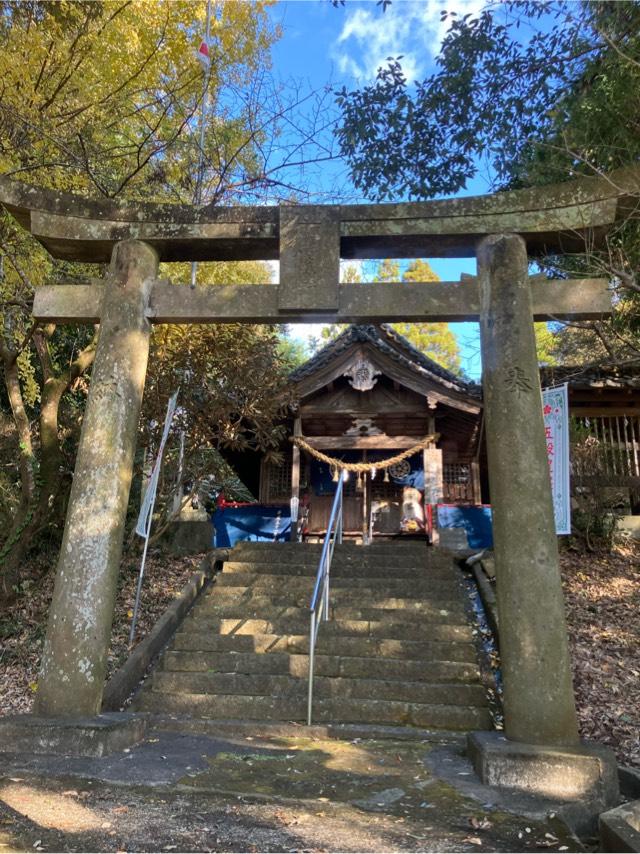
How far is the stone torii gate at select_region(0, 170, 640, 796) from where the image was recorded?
454cm

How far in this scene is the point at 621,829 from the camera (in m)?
2.97

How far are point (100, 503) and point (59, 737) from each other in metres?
1.69

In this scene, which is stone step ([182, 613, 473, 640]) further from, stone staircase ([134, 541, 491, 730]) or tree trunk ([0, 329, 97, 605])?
tree trunk ([0, 329, 97, 605])

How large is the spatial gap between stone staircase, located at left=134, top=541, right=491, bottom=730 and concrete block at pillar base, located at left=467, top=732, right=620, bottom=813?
5.44 ft

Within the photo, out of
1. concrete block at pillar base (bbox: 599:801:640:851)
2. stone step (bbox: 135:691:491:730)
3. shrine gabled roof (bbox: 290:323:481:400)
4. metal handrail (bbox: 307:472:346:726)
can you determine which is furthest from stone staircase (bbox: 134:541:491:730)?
shrine gabled roof (bbox: 290:323:481:400)

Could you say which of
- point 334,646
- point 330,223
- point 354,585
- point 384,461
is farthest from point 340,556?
point 330,223

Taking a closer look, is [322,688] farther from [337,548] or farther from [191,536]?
[191,536]

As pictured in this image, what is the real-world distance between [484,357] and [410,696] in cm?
331

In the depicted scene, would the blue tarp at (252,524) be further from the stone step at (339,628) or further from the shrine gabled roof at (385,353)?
the stone step at (339,628)

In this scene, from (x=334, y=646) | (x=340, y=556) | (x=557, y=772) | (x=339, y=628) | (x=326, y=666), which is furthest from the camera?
(x=340, y=556)

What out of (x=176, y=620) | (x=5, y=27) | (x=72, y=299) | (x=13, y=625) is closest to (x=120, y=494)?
(x=72, y=299)

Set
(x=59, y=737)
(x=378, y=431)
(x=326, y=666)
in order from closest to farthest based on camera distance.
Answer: (x=59, y=737) < (x=326, y=666) < (x=378, y=431)

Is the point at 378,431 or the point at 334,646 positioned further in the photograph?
the point at 378,431

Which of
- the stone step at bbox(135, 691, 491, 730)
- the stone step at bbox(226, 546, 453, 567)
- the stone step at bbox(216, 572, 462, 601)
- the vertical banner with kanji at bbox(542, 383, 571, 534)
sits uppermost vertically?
the vertical banner with kanji at bbox(542, 383, 571, 534)
